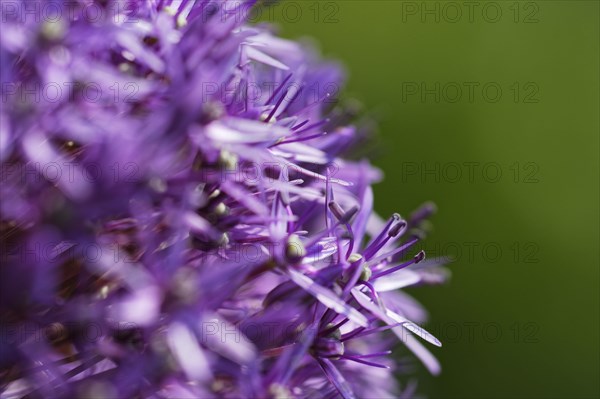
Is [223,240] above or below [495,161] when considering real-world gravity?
above

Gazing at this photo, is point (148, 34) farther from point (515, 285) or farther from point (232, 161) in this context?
point (515, 285)

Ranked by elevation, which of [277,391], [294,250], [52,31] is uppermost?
[52,31]

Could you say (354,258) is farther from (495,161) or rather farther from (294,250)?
(495,161)

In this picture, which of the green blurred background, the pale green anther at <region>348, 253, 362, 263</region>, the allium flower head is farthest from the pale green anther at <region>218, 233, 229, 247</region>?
the green blurred background

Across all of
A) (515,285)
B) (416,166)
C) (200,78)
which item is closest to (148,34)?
(200,78)

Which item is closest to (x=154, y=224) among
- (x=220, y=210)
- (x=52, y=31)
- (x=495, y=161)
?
(x=220, y=210)

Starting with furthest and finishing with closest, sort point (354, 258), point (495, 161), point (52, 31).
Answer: point (495, 161), point (354, 258), point (52, 31)

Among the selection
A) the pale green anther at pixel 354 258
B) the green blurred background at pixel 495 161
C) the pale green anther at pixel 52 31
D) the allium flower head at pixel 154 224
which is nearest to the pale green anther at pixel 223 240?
the allium flower head at pixel 154 224
